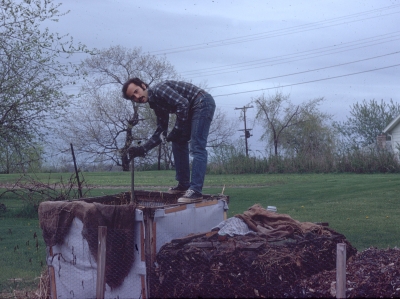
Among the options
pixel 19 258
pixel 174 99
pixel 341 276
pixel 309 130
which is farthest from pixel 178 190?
pixel 309 130

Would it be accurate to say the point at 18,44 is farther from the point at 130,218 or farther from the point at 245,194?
the point at 130,218

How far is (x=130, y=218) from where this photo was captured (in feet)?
16.0

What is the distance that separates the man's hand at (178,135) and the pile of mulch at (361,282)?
2.12 m

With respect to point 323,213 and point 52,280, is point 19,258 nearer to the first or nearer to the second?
point 52,280

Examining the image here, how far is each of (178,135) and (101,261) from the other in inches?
76.2

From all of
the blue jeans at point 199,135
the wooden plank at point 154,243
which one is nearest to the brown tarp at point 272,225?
the blue jeans at point 199,135

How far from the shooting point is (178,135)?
6156 millimetres

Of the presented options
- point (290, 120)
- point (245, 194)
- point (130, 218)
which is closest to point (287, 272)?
point (130, 218)

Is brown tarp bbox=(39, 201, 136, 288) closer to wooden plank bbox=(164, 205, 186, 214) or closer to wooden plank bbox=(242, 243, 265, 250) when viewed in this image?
wooden plank bbox=(164, 205, 186, 214)

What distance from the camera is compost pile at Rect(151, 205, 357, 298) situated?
454cm

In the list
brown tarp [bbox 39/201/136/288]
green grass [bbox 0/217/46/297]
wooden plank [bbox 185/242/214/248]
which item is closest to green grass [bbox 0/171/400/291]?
green grass [bbox 0/217/46/297]

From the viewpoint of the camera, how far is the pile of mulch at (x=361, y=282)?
4.52 metres

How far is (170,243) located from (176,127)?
144 centimetres

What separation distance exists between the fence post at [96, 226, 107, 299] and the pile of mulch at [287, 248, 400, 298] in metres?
1.52
